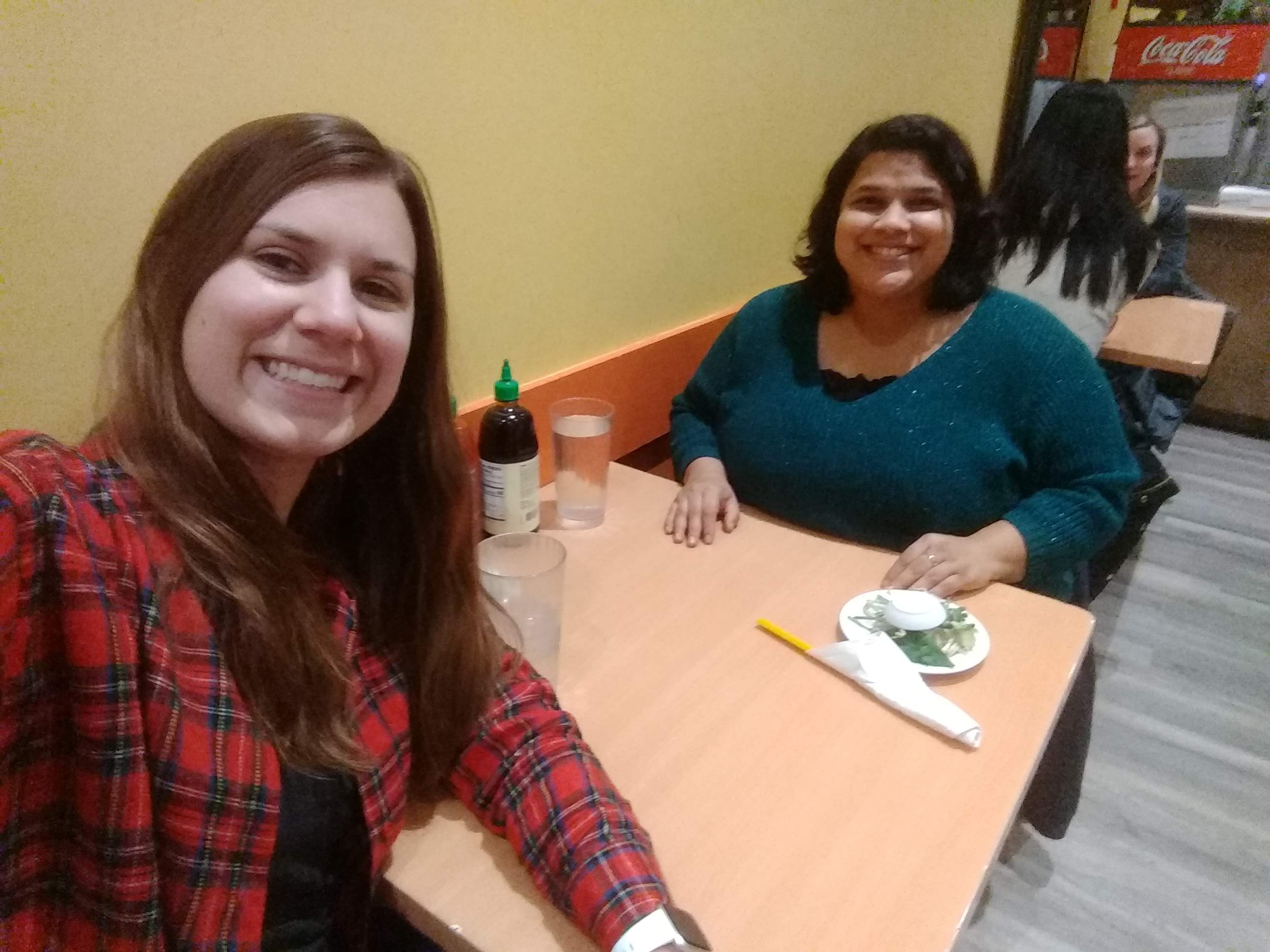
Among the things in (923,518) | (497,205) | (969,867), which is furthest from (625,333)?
(969,867)

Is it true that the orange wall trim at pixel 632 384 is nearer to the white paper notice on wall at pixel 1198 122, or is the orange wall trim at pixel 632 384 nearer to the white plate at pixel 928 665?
the white plate at pixel 928 665

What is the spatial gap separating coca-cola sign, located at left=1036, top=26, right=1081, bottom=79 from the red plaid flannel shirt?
109 inches

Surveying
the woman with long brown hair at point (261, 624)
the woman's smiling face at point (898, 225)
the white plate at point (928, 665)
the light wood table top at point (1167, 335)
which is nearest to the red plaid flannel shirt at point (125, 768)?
the woman with long brown hair at point (261, 624)

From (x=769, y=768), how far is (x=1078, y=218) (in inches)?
69.7

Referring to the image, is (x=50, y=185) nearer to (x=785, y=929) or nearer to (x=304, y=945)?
(x=304, y=945)

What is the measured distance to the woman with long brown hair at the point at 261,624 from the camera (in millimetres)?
496

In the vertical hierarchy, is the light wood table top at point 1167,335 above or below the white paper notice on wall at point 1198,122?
below

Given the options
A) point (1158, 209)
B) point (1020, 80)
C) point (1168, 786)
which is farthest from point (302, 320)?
point (1158, 209)

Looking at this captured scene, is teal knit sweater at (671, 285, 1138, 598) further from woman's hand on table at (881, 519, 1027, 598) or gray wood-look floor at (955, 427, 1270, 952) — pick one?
gray wood-look floor at (955, 427, 1270, 952)

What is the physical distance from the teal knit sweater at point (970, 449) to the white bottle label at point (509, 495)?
40 cm

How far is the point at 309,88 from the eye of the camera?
0.86 metres

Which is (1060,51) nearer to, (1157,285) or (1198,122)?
(1157,285)

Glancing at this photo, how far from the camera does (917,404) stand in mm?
1185

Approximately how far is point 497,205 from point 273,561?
663 millimetres
